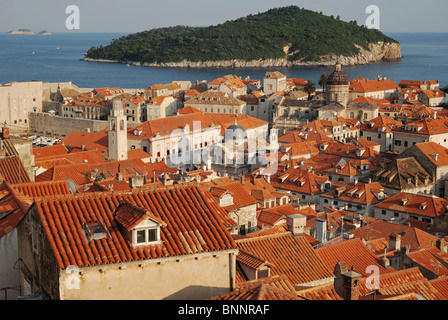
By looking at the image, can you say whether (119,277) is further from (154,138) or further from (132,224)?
(154,138)

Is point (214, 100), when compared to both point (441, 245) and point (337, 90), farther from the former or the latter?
point (441, 245)

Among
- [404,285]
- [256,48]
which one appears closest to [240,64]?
[256,48]

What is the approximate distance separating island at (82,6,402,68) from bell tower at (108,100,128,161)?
13198 centimetres

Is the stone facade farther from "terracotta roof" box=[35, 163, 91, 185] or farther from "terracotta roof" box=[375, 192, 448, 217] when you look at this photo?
"terracotta roof" box=[375, 192, 448, 217]

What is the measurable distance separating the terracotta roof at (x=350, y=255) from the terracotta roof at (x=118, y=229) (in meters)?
6.29

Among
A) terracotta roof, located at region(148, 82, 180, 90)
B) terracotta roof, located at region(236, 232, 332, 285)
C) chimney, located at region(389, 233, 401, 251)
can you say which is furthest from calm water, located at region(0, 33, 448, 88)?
terracotta roof, located at region(236, 232, 332, 285)

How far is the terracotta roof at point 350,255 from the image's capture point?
44.4ft

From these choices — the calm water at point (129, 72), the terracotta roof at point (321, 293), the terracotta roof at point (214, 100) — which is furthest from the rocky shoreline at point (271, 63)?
the terracotta roof at point (321, 293)

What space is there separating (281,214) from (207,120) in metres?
32.0

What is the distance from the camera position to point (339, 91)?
62.2 metres

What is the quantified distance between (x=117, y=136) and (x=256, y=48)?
144m

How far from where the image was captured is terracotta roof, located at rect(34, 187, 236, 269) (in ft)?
21.9

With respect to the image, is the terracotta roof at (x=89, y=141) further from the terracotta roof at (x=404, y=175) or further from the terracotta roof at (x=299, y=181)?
the terracotta roof at (x=404, y=175)
